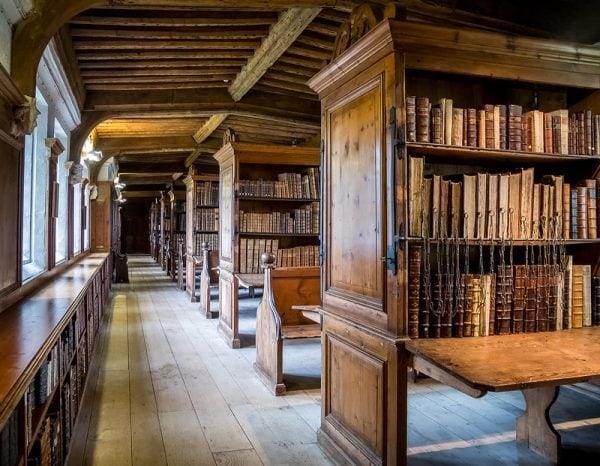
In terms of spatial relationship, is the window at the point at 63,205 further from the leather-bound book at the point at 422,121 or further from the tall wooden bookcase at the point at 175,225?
the tall wooden bookcase at the point at 175,225

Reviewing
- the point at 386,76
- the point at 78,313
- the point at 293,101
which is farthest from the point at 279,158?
the point at 386,76

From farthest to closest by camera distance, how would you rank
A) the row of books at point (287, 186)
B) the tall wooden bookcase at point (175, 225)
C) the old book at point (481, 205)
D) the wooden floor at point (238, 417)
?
the tall wooden bookcase at point (175, 225)
the row of books at point (287, 186)
the wooden floor at point (238, 417)
the old book at point (481, 205)

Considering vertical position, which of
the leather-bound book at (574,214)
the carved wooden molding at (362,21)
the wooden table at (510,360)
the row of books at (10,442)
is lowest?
the row of books at (10,442)

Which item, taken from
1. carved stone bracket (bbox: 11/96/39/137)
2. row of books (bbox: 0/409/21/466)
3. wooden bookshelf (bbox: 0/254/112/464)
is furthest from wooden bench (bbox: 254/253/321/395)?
row of books (bbox: 0/409/21/466)

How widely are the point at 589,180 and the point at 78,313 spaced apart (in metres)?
3.25

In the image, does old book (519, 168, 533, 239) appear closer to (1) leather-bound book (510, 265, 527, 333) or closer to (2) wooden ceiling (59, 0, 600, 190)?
(1) leather-bound book (510, 265, 527, 333)

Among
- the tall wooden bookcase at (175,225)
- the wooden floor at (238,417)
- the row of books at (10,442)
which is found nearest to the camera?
the row of books at (10,442)

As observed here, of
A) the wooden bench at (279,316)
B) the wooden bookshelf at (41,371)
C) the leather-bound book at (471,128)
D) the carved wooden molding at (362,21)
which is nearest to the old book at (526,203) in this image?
the leather-bound book at (471,128)

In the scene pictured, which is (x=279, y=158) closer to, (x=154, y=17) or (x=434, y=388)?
(x=154, y=17)

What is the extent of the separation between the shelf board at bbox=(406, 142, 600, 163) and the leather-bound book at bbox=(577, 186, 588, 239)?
177mm

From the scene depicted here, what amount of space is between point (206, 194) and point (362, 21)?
6.38 m

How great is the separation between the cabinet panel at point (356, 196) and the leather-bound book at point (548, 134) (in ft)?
2.99

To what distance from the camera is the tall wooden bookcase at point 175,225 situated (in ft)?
37.9

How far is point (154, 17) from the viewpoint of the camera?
364cm
